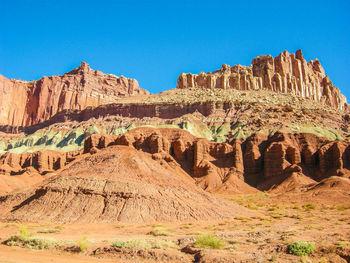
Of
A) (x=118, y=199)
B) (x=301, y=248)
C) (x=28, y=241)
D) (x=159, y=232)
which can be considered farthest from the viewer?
(x=118, y=199)

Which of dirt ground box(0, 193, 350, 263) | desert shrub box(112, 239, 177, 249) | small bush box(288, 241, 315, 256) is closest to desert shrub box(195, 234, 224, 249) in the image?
dirt ground box(0, 193, 350, 263)

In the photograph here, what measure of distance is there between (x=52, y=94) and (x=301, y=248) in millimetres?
148992

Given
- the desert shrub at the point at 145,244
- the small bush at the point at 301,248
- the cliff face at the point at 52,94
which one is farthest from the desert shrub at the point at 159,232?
the cliff face at the point at 52,94

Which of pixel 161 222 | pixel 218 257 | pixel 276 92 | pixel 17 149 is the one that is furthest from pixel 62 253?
pixel 276 92

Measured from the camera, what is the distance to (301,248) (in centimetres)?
1648

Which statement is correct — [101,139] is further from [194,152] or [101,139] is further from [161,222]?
[161,222]

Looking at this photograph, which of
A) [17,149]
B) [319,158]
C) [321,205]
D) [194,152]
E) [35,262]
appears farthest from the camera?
[17,149]

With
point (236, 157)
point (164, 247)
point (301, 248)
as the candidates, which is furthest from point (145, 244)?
point (236, 157)

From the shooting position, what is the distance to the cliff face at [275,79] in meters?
126

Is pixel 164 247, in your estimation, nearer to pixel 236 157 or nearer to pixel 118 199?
pixel 118 199

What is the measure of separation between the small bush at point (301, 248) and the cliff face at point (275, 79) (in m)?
110

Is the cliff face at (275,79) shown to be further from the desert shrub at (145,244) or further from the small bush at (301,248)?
the small bush at (301,248)

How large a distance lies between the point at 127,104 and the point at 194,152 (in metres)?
49.1

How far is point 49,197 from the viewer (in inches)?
1272
